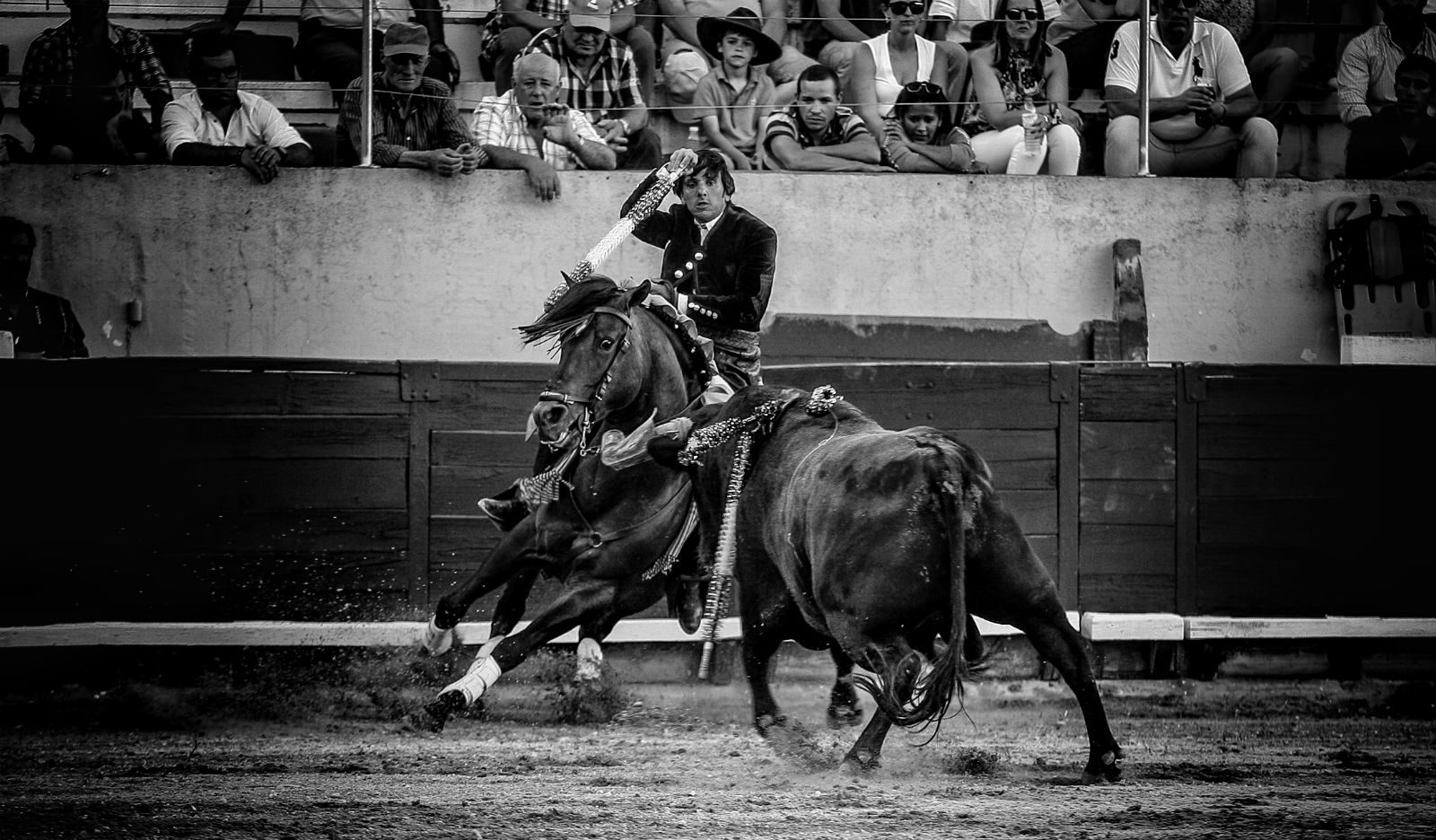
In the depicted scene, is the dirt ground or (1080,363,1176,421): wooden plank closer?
the dirt ground

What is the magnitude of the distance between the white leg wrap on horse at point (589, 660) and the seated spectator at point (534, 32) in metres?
3.07

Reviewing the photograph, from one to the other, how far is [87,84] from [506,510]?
3.31 meters

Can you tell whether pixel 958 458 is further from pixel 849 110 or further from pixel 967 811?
pixel 849 110

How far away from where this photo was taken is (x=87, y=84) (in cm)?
779

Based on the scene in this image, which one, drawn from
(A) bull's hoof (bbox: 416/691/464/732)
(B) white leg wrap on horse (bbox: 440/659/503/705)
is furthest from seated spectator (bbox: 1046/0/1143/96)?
(A) bull's hoof (bbox: 416/691/464/732)

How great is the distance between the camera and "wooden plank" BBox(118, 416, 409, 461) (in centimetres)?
696

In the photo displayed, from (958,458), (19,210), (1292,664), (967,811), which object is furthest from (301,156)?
(1292,664)

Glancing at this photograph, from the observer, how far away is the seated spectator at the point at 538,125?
782 centimetres

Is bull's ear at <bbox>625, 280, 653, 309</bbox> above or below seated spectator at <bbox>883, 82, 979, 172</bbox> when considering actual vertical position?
below

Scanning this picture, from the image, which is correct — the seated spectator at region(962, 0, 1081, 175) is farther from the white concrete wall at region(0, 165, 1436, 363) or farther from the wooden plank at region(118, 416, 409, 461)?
the wooden plank at region(118, 416, 409, 461)

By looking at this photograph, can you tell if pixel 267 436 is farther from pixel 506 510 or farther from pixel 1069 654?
pixel 1069 654

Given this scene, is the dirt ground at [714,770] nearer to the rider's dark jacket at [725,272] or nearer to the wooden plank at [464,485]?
the wooden plank at [464,485]

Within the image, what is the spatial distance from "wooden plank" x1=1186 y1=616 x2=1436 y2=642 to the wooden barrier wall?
0.23ft

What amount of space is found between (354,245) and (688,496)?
94.8 inches
